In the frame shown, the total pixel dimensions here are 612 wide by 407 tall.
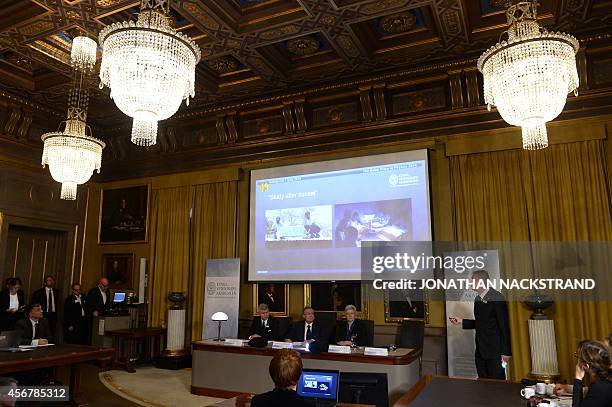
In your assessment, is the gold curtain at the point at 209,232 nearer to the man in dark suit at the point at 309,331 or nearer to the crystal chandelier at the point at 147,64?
the man in dark suit at the point at 309,331

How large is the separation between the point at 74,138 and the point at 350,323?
4.44 meters

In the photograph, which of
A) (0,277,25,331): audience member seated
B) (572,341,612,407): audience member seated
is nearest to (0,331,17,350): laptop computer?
(0,277,25,331): audience member seated

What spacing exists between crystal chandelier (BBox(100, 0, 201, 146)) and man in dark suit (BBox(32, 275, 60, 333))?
6.17 meters

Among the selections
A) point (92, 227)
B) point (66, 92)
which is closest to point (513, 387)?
point (66, 92)

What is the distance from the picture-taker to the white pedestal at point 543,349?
576 cm

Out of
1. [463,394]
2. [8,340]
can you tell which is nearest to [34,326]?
[8,340]

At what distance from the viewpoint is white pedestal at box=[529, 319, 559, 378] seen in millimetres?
5758

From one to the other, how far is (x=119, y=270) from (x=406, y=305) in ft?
19.9

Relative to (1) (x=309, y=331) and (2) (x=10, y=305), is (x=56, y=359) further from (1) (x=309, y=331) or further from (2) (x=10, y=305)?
(2) (x=10, y=305)

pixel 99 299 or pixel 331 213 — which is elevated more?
pixel 331 213

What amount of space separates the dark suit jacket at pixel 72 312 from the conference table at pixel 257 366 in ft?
11.6

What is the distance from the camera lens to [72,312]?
8555 millimetres

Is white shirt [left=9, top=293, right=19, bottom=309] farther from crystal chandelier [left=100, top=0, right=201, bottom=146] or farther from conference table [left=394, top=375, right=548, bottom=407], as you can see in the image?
conference table [left=394, top=375, right=548, bottom=407]

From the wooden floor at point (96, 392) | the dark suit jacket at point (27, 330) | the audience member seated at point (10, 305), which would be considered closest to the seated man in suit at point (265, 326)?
the wooden floor at point (96, 392)
